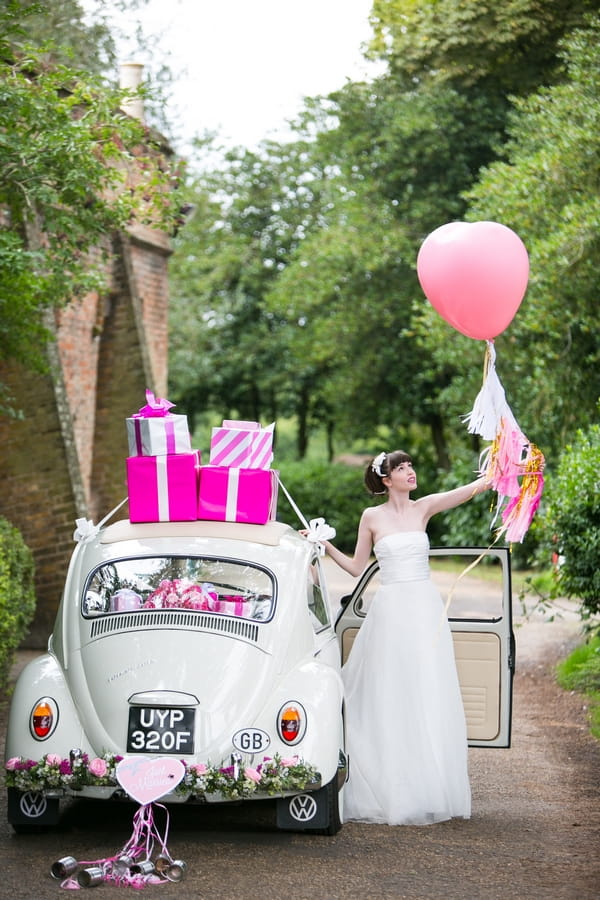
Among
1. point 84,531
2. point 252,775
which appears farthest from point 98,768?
point 84,531

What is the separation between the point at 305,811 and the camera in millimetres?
5902

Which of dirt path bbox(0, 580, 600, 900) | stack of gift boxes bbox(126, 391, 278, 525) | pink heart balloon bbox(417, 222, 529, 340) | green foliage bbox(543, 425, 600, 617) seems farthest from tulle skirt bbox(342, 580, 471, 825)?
green foliage bbox(543, 425, 600, 617)

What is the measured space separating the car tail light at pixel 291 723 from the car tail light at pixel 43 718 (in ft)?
3.76

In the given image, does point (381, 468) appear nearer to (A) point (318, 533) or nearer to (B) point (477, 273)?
(A) point (318, 533)

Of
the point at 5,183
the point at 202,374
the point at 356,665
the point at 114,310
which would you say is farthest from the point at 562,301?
the point at 202,374

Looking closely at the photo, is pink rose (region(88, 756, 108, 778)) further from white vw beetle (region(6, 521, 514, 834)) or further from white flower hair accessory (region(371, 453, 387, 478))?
white flower hair accessory (region(371, 453, 387, 478))

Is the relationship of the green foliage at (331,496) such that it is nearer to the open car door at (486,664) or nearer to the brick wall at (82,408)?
the brick wall at (82,408)

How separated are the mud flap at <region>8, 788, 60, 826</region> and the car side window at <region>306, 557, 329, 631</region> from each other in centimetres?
169

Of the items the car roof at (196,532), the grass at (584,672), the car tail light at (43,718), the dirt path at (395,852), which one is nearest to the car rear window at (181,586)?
the car roof at (196,532)

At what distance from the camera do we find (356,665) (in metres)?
7.00

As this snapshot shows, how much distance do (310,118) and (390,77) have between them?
772cm

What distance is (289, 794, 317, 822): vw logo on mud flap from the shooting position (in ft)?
19.3

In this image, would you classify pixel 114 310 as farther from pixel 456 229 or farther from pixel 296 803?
pixel 296 803

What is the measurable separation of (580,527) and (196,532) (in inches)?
197
